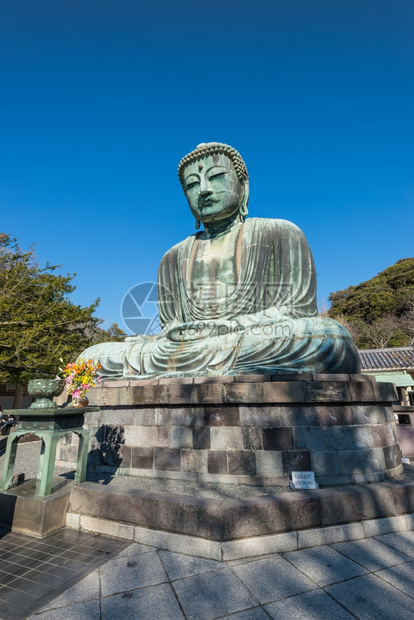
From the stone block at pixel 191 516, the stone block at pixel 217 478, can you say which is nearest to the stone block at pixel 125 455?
the stone block at pixel 217 478

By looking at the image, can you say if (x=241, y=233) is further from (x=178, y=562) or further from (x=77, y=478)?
(x=178, y=562)

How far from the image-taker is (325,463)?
3658mm

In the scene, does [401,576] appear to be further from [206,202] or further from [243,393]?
[206,202]

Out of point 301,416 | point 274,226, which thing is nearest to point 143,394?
point 301,416

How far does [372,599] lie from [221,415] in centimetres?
215

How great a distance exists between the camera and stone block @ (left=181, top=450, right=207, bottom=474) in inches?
154

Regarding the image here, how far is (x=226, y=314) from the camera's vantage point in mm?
5859

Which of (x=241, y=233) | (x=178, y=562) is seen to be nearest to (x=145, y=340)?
(x=241, y=233)

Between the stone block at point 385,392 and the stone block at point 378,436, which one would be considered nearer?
the stone block at point 378,436

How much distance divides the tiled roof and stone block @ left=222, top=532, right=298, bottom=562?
15329mm

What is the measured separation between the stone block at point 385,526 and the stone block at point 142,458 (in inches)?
100

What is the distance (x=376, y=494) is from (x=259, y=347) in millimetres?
2071

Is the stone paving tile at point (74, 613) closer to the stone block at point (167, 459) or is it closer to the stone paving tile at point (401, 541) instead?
the stone block at point (167, 459)

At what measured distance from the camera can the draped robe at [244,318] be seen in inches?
173
